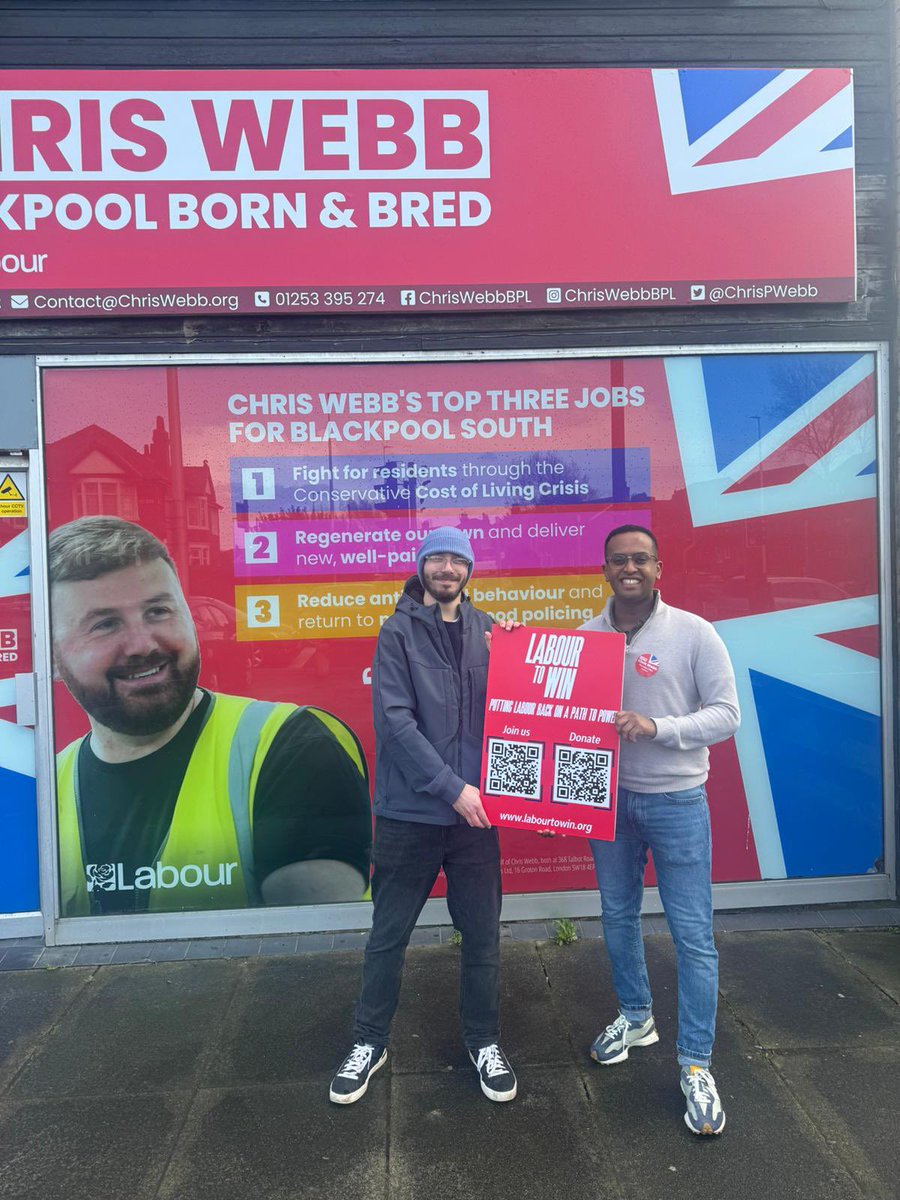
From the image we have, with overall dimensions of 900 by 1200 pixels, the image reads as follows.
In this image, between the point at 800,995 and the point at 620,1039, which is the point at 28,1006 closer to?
the point at 620,1039

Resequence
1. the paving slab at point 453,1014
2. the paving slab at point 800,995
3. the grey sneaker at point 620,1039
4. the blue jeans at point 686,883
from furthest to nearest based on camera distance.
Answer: the paving slab at point 800,995 → the paving slab at point 453,1014 → the grey sneaker at point 620,1039 → the blue jeans at point 686,883

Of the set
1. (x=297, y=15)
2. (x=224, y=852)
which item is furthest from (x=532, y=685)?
(x=297, y=15)

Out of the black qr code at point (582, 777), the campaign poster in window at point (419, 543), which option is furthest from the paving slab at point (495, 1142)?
the campaign poster in window at point (419, 543)

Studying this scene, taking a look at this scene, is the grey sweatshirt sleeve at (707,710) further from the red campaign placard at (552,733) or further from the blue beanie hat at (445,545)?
the blue beanie hat at (445,545)

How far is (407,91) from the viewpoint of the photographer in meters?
4.30

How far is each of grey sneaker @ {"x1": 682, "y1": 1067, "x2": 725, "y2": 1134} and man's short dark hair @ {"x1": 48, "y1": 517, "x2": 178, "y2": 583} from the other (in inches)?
130

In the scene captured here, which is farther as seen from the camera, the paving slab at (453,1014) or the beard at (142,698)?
the beard at (142,698)

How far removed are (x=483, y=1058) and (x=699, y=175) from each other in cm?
434

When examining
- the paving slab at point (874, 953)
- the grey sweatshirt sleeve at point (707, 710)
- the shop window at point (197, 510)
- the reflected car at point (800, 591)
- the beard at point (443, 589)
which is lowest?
the paving slab at point (874, 953)

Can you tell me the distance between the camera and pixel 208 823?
174 inches

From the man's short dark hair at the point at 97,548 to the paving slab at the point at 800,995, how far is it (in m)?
3.46

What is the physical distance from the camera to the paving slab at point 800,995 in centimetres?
338

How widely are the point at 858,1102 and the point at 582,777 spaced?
1.51 meters

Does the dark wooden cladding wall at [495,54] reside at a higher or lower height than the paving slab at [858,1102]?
higher
